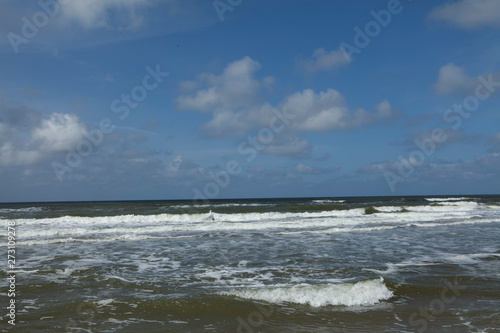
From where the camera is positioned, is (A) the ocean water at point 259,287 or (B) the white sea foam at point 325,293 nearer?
(A) the ocean water at point 259,287

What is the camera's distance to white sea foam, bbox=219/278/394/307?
25.5 ft

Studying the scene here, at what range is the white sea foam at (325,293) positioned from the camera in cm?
778

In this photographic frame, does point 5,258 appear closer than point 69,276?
No

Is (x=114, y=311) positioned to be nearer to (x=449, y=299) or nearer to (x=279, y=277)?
(x=279, y=277)

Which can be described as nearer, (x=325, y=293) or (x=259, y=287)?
(x=325, y=293)

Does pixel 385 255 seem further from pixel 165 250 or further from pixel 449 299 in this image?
pixel 165 250

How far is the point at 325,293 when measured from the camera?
8.04 metres

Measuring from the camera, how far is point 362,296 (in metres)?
7.93

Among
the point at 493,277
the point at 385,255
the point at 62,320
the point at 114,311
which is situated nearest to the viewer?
the point at 62,320

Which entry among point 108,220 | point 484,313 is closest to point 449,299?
point 484,313

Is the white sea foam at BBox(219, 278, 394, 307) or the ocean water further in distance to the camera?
the white sea foam at BBox(219, 278, 394, 307)

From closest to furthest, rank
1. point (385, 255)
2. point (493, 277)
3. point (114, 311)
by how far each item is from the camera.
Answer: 1. point (114, 311)
2. point (493, 277)
3. point (385, 255)

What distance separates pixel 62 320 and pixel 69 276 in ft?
12.4

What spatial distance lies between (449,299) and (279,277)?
3.98 metres
